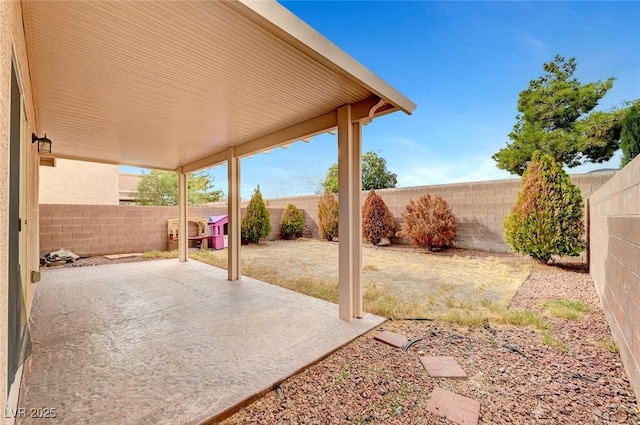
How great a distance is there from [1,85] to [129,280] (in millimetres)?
5127

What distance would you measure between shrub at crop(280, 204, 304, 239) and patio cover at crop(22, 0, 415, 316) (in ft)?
24.5

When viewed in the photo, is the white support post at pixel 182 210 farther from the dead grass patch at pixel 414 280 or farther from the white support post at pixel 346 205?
the white support post at pixel 346 205

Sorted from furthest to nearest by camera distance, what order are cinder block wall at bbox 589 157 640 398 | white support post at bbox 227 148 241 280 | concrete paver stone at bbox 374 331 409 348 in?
white support post at bbox 227 148 241 280 < concrete paver stone at bbox 374 331 409 348 < cinder block wall at bbox 589 157 640 398

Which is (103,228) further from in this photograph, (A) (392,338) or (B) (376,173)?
(B) (376,173)

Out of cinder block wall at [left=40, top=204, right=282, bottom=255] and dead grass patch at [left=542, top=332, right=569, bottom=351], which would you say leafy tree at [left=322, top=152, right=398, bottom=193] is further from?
dead grass patch at [left=542, top=332, right=569, bottom=351]

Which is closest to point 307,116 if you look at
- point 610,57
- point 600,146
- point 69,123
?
point 69,123

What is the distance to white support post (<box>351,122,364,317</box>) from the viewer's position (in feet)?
10.9

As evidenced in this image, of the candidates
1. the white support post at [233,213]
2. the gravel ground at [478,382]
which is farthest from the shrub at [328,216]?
the gravel ground at [478,382]

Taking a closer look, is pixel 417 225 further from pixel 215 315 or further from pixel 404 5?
pixel 215 315

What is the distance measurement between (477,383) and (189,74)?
3.57 meters

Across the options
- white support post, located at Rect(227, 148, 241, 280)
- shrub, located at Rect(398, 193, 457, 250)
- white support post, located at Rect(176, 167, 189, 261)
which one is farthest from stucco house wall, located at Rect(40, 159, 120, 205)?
shrub, located at Rect(398, 193, 457, 250)

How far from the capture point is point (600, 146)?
1060cm

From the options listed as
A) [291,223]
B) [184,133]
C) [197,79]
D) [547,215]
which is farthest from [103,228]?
[547,215]

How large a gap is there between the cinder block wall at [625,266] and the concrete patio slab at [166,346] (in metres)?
2.05
